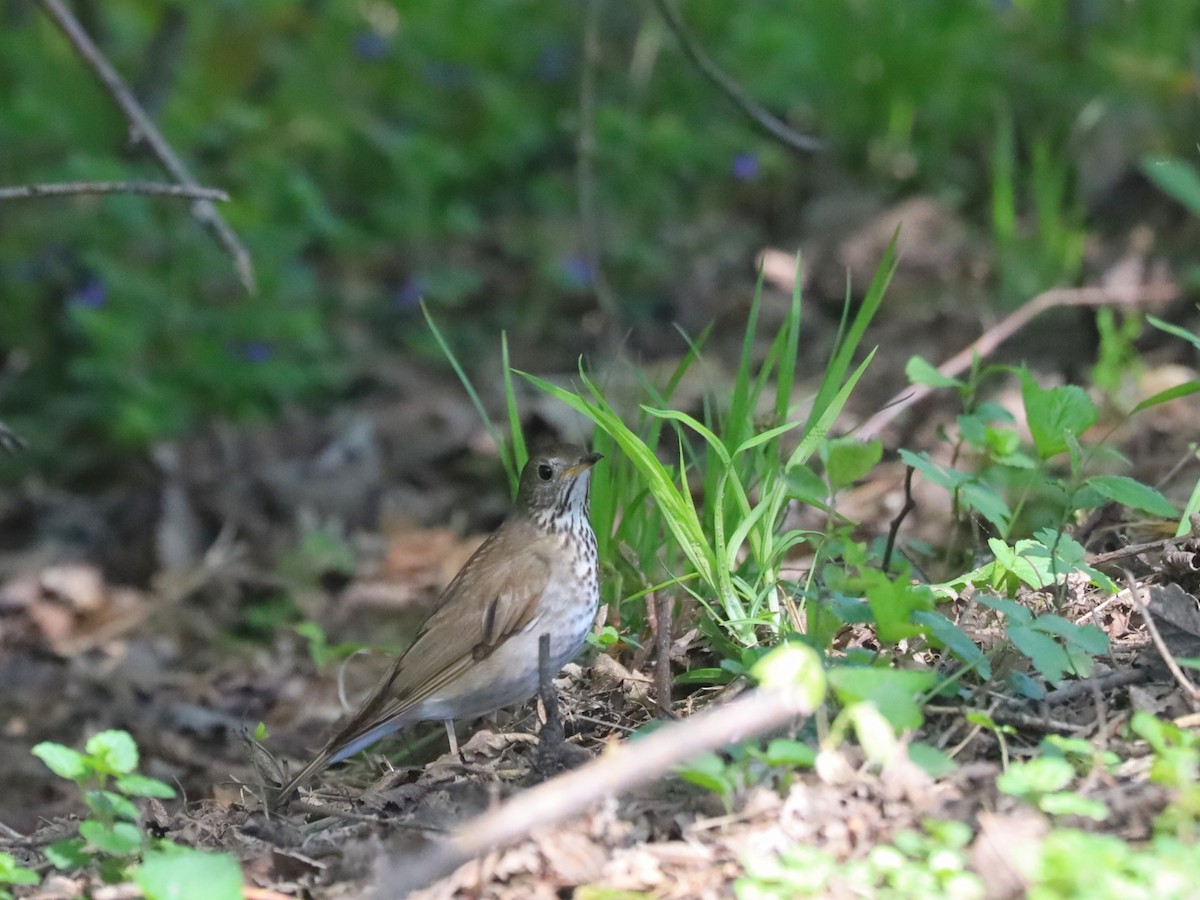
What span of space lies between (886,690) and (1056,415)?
Result: 3.61ft

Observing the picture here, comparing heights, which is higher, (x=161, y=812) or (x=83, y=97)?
(x=83, y=97)

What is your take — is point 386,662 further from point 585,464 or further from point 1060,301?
point 1060,301

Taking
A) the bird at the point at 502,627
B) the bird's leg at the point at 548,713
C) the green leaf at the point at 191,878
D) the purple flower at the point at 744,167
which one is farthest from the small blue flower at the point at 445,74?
the green leaf at the point at 191,878

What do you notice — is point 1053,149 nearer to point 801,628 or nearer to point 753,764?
point 801,628

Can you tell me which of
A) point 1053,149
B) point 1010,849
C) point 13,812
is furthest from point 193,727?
point 1053,149

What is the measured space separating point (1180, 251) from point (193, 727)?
4722mm

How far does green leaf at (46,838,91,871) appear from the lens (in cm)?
251

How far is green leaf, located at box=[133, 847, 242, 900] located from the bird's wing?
3.96ft

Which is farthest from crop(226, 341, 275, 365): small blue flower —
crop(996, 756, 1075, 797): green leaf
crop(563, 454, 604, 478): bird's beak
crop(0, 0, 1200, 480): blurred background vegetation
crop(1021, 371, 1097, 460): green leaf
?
crop(996, 756, 1075, 797): green leaf

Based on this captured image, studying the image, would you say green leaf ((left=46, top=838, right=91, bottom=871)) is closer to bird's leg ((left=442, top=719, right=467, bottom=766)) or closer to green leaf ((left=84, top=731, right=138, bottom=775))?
green leaf ((left=84, top=731, right=138, bottom=775))

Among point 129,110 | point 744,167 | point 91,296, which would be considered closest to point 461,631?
point 129,110

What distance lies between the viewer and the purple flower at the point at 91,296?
6.77 metres

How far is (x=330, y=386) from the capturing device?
7340 millimetres

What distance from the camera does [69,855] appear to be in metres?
2.52
